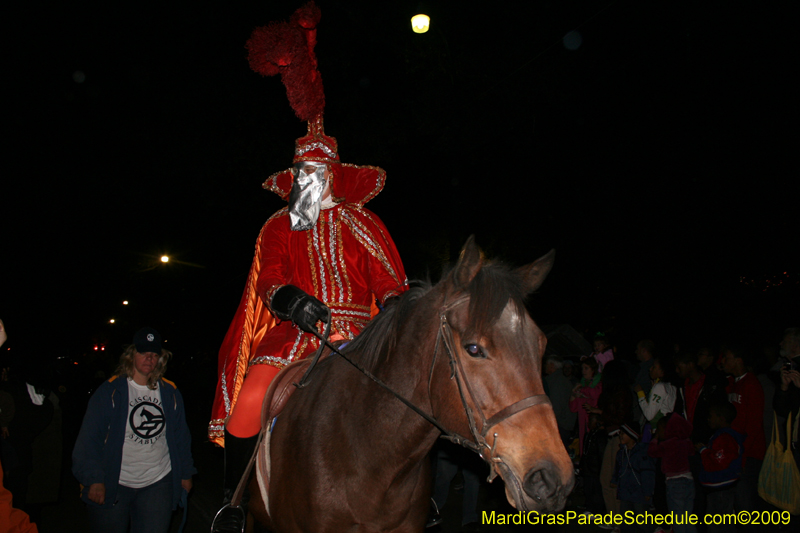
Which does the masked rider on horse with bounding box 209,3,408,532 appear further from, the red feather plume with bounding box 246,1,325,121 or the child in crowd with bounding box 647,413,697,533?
the child in crowd with bounding box 647,413,697,533

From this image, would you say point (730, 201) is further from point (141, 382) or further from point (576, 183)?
point (141, 382)

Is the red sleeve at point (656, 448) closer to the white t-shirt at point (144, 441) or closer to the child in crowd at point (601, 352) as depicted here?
the child in crowd at point (601, 352)

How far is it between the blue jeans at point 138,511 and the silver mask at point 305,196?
255 cm

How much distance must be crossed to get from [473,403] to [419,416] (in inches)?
17.8

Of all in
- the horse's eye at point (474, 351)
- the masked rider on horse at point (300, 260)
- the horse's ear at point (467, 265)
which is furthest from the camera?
the masked rider on horse at point (300, 260)

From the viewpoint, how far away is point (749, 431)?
608cm

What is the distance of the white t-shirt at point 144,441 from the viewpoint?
174 inches

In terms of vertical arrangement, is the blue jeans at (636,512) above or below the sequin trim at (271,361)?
below

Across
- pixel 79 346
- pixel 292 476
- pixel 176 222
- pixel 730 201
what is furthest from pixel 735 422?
pixel 79 346

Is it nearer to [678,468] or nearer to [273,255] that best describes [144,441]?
[273,255]

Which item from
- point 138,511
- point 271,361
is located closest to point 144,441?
point 138,511

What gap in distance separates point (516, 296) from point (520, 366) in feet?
1.13

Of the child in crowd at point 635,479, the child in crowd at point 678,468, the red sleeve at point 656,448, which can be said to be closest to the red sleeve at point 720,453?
the child in crowd at point 678,468

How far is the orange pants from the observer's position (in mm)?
3373
